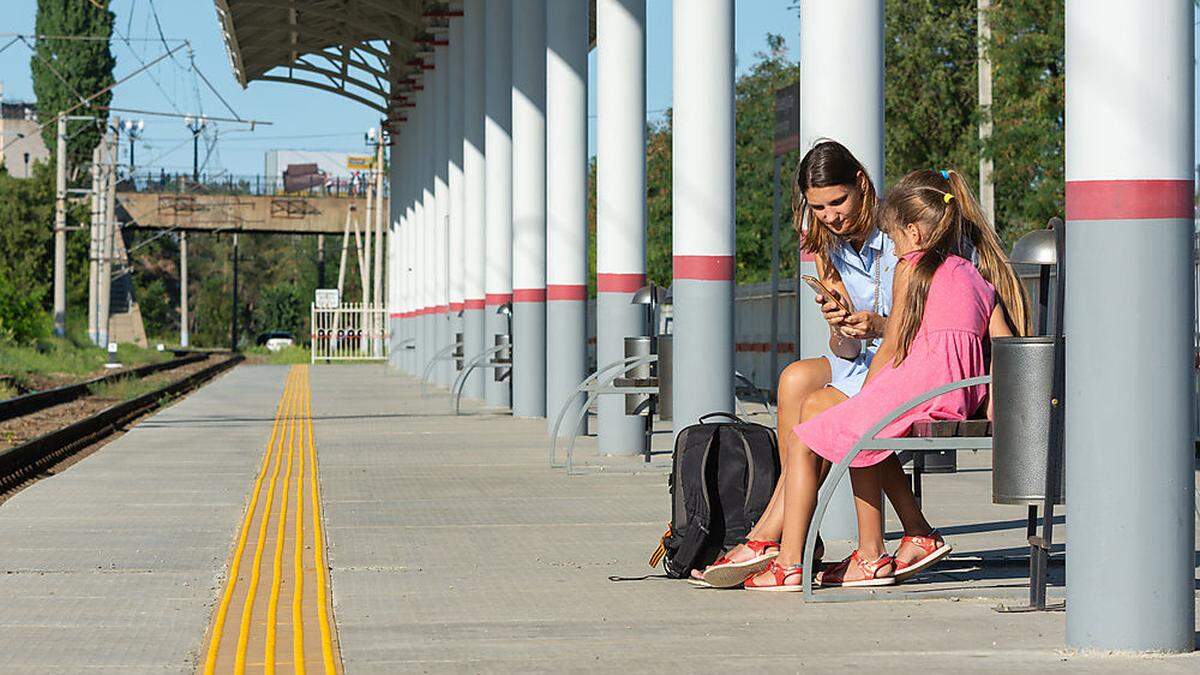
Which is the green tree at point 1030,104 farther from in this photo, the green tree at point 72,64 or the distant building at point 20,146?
the distant building at point 20,146

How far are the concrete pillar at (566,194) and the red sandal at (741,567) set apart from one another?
11.2 m

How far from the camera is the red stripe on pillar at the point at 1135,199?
635 cm

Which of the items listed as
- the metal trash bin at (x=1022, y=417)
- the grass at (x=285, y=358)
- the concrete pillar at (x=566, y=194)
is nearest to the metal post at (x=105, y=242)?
the grass at (x=285, y=358)

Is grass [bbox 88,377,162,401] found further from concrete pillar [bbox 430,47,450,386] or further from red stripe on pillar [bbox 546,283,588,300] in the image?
red stripe on pillar [bbox 546,283,588,300]

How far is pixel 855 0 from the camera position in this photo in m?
10.1

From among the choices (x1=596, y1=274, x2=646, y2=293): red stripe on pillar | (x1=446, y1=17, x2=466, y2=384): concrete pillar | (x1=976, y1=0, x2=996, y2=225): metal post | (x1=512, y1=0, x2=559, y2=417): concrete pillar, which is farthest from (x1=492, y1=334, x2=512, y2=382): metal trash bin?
(x1=976, y1=0, x2=996, y2=225): metal post

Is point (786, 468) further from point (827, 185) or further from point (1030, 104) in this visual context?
point (1030, 104)

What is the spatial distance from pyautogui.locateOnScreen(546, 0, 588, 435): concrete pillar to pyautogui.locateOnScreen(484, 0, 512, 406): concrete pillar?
5.49m

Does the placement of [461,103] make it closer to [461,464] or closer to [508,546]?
[461,464]

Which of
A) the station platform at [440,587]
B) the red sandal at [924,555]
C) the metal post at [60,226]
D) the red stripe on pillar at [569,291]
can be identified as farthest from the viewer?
the metal post at [60,226]

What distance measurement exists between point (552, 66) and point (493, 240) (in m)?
6.91

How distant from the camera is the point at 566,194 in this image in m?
19.3

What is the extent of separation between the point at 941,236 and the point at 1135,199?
1.57 m

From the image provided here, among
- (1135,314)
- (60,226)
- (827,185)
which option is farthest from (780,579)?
(60,226)
